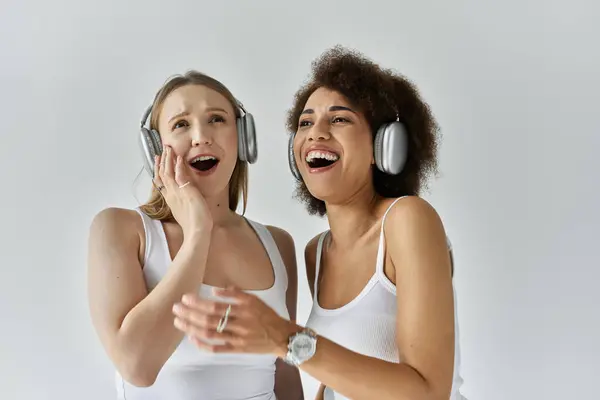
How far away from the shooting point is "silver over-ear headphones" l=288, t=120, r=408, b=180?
200cm

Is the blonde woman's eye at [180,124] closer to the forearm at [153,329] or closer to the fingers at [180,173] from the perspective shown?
the fingers at [180,173]

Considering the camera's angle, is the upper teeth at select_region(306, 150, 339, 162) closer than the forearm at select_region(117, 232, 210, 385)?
No

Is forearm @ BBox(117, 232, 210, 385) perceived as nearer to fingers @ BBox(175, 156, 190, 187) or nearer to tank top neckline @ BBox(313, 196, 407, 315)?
fingers @ BBox(175, 156, 190, 187)

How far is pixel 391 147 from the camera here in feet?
6.55

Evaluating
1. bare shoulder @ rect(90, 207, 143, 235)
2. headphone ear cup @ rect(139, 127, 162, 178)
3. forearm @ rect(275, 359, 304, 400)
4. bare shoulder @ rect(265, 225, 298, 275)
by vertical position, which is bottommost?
forearm @ rect(275, 359, 304, 400)

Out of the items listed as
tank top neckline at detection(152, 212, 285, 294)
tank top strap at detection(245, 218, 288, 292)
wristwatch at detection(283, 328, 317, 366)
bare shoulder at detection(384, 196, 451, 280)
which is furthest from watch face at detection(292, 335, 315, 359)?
tank top strap at detection(245, 218, 288, 292)

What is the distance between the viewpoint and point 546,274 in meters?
2.96

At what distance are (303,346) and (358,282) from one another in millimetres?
466

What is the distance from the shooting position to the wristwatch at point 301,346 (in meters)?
1.52

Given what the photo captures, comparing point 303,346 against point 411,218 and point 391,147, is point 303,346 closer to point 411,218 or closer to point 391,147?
point 411,218

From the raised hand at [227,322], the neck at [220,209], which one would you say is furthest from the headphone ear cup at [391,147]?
the raised hand at [227,322]

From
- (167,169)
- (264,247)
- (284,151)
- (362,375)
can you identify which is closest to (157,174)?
(167,169)

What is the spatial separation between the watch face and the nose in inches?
26.0

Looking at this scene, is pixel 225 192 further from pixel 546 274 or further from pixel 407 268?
pixel 546 274
